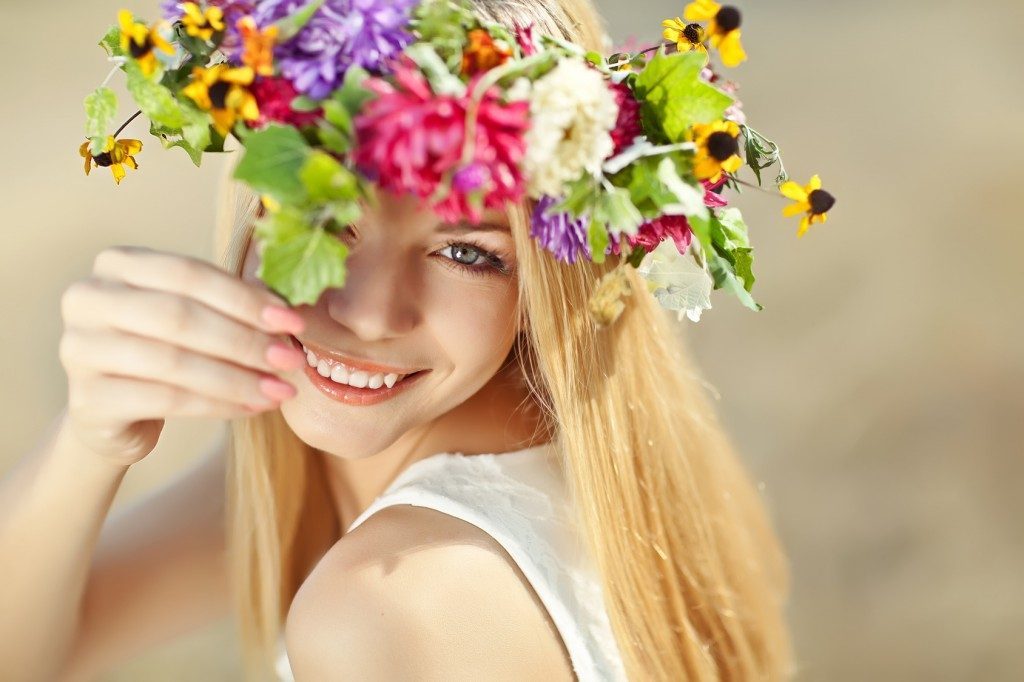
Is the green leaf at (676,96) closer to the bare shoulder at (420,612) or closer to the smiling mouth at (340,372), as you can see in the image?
the smiling mouth at (340,372)

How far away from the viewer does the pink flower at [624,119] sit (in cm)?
128

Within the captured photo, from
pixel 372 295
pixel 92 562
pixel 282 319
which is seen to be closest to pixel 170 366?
pixel 282 319

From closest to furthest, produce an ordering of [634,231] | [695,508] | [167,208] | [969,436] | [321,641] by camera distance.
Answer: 1. [634,231]
2. [321,641]
3. [695,508]
4. [969,436]
5. [167,208]

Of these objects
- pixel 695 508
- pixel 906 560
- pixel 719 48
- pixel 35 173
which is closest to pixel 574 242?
pixel 719 48

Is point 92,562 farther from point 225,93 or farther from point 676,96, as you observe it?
point 676,96

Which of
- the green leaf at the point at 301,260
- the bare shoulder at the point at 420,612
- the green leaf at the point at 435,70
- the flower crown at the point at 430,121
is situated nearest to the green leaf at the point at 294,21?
the flower crown at the point at 430,121

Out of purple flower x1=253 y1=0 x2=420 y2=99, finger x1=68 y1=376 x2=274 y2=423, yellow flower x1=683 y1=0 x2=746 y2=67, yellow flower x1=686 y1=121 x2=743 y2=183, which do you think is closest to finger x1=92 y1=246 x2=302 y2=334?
finger x1=68 y1=376 x2=274 y2=423

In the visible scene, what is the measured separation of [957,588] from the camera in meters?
3.79

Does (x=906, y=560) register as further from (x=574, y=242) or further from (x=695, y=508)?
(x=574, y=242)

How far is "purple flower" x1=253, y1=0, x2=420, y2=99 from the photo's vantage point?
3.65ft

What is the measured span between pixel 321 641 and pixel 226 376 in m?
0.44

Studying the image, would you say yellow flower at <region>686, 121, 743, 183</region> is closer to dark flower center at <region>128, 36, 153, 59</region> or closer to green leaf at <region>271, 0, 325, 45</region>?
green leaf at <region>271, 0, 325, 45</region>

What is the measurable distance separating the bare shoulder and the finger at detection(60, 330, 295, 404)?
1.29ft

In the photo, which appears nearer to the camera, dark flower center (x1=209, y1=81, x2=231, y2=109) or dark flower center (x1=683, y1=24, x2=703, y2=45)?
dark flower center (x1=209, y1=81, x2=231, y2=109)
